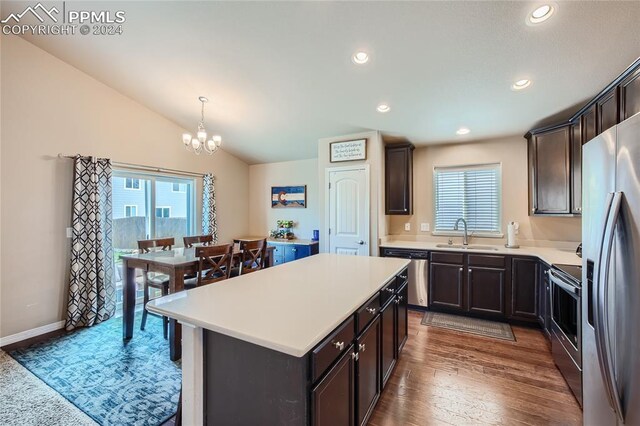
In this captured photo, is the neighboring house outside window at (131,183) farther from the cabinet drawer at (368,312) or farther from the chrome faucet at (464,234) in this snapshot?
the chrome faucet at (464,234)

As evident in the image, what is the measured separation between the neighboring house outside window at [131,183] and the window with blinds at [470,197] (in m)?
4.79

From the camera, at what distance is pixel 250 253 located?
3086mm

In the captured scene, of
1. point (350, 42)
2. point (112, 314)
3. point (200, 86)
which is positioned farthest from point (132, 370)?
point (350, 42)

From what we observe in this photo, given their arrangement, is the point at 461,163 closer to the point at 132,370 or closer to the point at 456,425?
the point at 456,425

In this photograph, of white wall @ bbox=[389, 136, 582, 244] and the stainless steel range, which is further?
white wall @ bbox=[389, 136, 582, 244]

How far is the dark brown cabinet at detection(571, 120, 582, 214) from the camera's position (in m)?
2.79

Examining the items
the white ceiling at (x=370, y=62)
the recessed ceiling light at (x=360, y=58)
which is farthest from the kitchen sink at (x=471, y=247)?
the recessed ceiling light at (x=360, y=58)

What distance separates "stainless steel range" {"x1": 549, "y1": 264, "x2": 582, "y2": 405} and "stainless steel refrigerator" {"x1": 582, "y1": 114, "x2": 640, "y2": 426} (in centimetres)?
63

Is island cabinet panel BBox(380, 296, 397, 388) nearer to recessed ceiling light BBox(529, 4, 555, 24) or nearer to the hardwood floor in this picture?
the hardwood floor

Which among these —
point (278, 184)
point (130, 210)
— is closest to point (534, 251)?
point (278, 184)

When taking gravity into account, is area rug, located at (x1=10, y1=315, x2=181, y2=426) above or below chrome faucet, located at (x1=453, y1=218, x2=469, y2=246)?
below

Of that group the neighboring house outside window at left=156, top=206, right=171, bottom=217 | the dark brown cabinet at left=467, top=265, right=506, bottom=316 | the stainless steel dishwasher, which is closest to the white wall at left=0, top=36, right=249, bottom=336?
the neighboring house outside window at left=156, top=206, right=171, bottom=217

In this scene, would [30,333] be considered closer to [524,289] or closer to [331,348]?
[331,348]

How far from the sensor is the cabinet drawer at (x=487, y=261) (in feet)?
11.0
